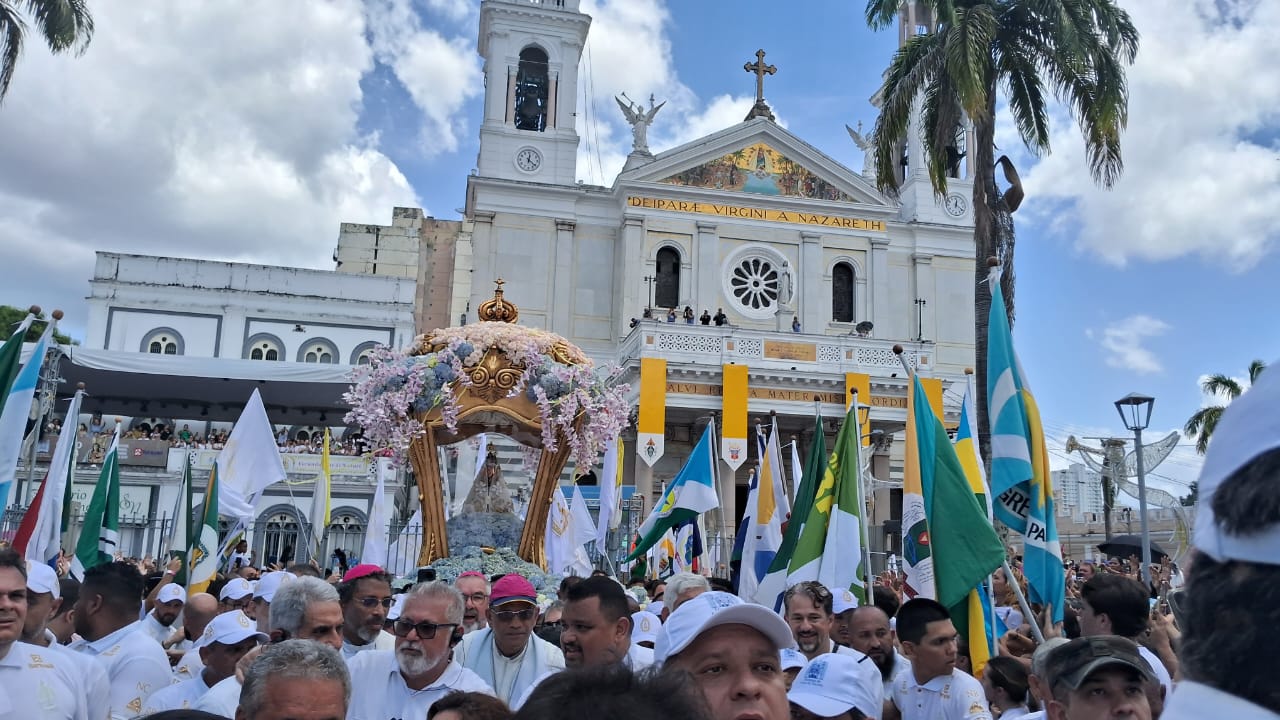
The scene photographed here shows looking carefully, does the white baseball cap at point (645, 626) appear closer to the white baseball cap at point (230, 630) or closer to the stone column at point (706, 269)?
the white baseball cap at point (230, 630)

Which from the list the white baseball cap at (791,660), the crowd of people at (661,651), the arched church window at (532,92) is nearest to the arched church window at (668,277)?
the arched church window at (532,92)

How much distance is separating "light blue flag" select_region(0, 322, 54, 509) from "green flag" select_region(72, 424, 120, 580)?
2311 millimetres

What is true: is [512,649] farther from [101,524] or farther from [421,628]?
[101,524]

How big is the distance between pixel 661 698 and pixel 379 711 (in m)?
3.41

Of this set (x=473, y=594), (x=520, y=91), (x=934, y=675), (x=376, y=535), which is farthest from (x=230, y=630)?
(x=520, y=91)

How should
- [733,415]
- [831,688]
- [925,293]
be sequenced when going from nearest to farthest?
[831,688] < [733,415] < [925,293]

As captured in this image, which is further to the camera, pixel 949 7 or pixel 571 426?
pixel 949 7

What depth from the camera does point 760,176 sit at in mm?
33781

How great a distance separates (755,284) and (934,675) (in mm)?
29218

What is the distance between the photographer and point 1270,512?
1.08 metres

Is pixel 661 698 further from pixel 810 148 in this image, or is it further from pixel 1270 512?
pixel 810 148

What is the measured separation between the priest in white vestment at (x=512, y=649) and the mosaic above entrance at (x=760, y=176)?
94.0 ft

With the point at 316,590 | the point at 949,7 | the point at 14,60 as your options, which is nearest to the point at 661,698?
the point at 316,590

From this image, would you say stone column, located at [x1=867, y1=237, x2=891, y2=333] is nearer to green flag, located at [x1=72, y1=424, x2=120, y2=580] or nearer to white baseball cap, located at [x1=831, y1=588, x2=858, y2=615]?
green flag, located at [x1=72, y1=424, x2=120, y2=580]
